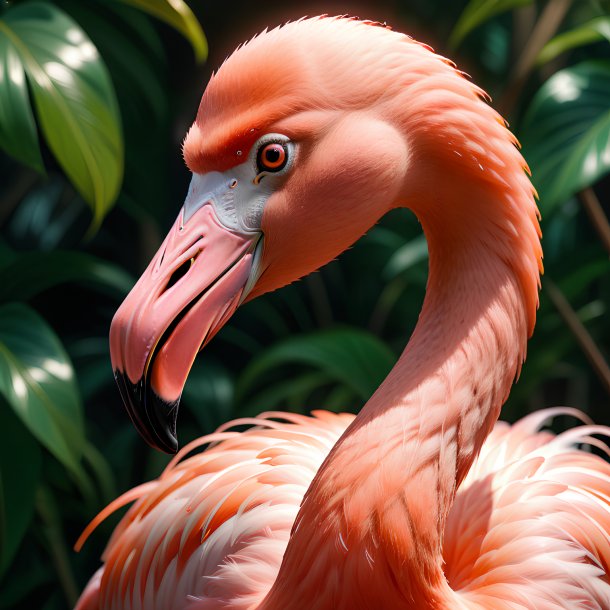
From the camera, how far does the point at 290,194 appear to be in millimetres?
984

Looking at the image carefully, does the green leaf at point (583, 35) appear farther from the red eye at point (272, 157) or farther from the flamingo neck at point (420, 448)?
the red eye at point (272, 157)

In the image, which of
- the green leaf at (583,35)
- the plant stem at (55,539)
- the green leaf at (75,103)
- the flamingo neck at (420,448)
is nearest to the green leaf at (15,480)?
the plant stem at (55,539)

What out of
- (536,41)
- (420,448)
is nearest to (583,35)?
(536,41)

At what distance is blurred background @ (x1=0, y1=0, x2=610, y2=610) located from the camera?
5.66 ft

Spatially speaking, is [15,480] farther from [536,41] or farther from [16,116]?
[536,41]

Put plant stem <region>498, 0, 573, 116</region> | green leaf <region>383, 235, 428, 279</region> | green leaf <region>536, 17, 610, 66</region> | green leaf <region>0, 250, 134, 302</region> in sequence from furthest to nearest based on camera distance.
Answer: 1. plant stem <region>498, 0, 573, 116</region>
2. green leaf <region>383, 235, 428, 279</region>
3. green leaf <region>0, 250, 134, 302</region>
4. green leaf <region>536, 17, 610, 66</region>

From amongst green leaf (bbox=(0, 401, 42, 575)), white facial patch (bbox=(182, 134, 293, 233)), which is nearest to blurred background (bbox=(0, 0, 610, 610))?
green leaf (bbox=(0, 401, 42, 575))

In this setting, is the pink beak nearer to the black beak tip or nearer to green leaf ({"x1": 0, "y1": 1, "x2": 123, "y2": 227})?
the black beak tip

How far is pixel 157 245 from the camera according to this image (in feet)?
8.77

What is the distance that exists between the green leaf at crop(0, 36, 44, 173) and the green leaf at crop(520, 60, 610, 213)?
1.07 metres

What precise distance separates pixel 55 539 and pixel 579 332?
144 centimetres

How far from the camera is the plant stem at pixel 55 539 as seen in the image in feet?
7.04

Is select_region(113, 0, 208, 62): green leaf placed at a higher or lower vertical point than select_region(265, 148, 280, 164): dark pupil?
lower

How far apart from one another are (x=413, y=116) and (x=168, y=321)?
1.20ft
